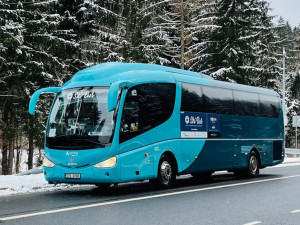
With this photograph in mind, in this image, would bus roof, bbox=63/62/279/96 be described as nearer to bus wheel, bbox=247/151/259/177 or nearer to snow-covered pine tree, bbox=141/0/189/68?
bus wheel, bbox=247/151/259/177

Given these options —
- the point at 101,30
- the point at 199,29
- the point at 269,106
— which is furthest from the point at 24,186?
the point at 199,29

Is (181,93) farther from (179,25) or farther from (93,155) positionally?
(179,25)

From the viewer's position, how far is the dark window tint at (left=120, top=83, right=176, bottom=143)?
12.8 m

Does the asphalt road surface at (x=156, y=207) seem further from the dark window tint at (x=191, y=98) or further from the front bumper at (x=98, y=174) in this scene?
the dark window tint at (x=191, y=98)

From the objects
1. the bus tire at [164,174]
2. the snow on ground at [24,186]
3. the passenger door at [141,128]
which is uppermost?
the passenger door at [141,128]

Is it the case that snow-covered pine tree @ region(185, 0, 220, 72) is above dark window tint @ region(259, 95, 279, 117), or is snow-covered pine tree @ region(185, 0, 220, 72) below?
above

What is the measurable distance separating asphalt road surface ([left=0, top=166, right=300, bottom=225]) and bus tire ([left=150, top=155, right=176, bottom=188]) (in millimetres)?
267

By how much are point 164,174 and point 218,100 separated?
443cm

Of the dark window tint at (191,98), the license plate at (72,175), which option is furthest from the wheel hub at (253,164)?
the license plate at (72,175)

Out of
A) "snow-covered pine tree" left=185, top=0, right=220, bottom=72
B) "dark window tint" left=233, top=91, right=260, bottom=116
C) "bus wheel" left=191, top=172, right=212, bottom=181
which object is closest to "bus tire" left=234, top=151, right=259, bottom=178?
"bus wheel" left=191, top=172, right=212, bottom=181

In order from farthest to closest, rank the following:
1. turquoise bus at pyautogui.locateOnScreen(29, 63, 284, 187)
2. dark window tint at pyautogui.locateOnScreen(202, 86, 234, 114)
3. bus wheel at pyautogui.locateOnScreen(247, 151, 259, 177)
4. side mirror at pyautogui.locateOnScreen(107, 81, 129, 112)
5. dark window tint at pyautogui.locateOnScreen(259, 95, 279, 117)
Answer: dark window tint at pyautogui.locateOnScreen(259, 95, 279, 117)
bus wheel at pyautogui.locateOnScreen(247, 151, 259, 177)
dark window tint at pyautogui.locateOnScreen(202, 86, 234, 114)
turquoise bus at pyautogui.locateOnScreen(29, 63, 284, 187)
side mirror at pyautogui.locateOnScreen(107, 81, 129, 112)

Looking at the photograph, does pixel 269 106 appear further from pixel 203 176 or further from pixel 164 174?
pixel 164 174

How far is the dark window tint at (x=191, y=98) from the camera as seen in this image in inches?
604

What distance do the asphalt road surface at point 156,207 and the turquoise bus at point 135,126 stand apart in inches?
27.3
